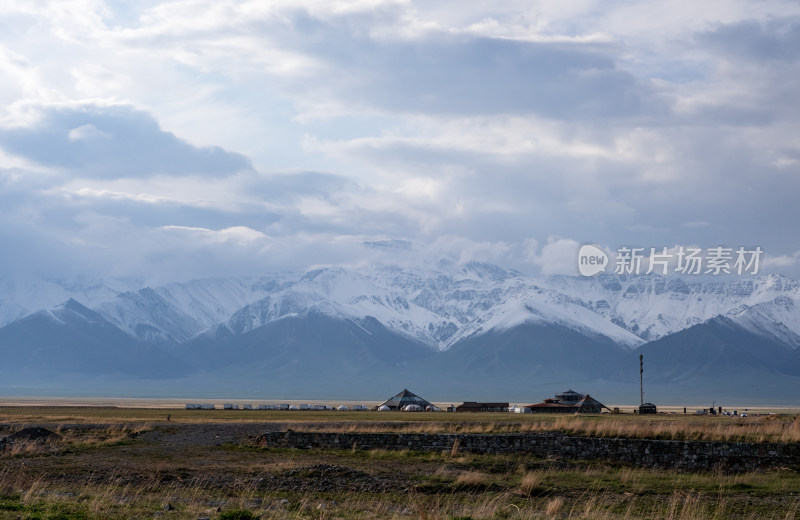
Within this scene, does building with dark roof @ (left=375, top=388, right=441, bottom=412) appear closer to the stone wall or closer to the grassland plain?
the stone wall

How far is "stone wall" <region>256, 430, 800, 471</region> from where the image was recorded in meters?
29.1

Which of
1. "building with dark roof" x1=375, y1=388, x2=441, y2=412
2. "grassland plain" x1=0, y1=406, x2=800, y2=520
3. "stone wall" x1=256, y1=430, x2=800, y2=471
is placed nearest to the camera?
"grassland plain" x1=0, y1=406, x2=800, y2=520

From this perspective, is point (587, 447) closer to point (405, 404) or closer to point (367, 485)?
point (367, 485)

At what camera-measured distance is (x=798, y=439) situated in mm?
31406

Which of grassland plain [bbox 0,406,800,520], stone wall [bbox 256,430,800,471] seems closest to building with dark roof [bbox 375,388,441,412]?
stone wall [bbox 256,430,800,471]

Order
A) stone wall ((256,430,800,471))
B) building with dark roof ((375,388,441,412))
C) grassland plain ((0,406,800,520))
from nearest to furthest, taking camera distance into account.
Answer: grassland plain ((0,406,800,520)), stone wall ((256,430,800,471)), building with dark roof ((375,388,441,412))

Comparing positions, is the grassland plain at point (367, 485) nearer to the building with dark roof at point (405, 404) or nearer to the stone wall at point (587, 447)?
the stone wall at point (587, 447)

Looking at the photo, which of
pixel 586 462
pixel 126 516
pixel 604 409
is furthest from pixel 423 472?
pixel 604 409

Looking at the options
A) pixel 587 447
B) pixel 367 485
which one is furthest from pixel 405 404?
pixel 367 485

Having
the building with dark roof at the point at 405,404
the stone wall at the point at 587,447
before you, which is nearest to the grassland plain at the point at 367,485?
the stone wall at the point at 587,447

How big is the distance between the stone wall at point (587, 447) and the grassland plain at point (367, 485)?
0.71 m

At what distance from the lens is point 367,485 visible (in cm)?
2470

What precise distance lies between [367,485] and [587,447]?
9.99 metres

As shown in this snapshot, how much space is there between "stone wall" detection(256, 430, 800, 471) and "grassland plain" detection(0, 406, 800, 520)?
71 centimetres
